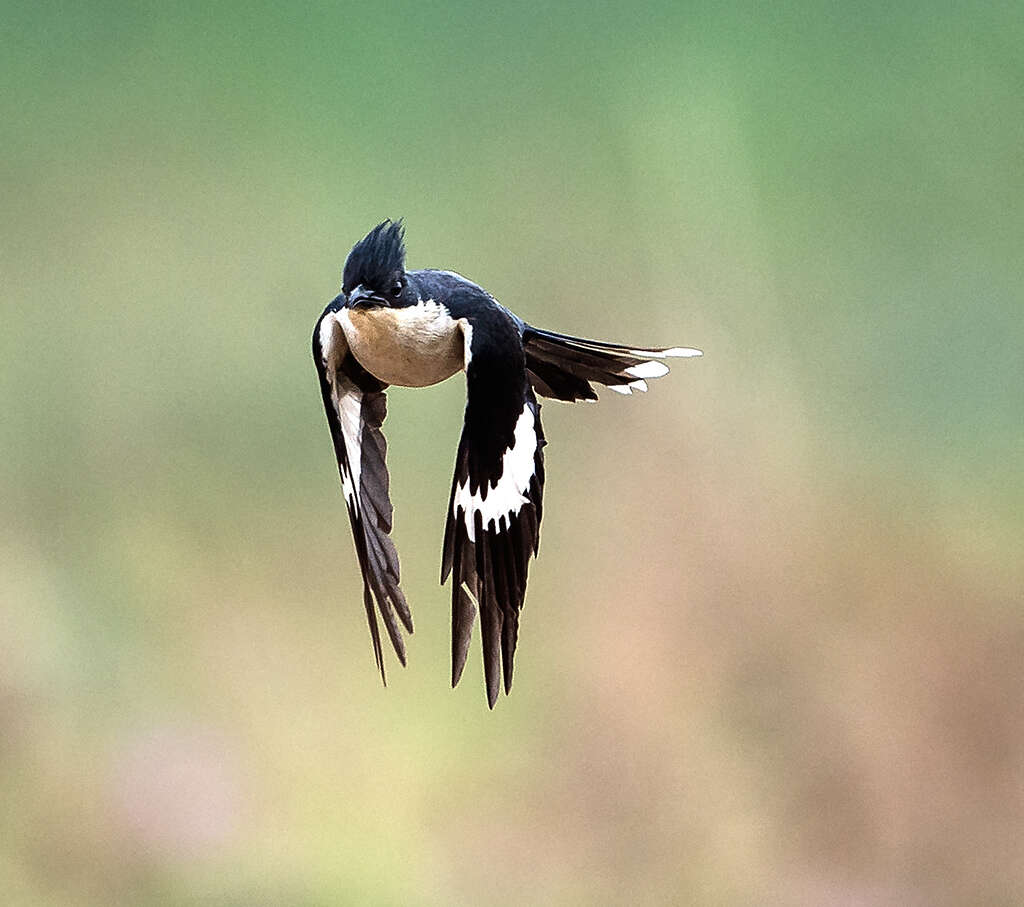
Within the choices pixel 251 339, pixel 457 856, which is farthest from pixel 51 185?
pixel 457 856

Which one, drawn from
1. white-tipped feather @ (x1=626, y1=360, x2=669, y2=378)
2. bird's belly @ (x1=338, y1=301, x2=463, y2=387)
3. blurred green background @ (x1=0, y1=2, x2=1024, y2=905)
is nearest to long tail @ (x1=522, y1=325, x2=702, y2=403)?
white-tipped feather @ (x1=626, y1=360, x2=669, y2=378)

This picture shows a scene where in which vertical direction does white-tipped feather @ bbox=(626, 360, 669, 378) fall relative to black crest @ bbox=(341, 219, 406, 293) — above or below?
below

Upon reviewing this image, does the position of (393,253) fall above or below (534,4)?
below

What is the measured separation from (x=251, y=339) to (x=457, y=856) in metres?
0.73

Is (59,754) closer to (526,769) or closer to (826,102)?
(526,769)

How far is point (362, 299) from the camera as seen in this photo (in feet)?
2.39

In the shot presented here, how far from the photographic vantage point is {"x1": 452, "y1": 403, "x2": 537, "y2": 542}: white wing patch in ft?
2.58

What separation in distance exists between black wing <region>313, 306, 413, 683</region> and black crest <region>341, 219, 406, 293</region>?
0.11 m

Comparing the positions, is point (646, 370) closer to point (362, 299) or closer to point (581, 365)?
point (581, 365)

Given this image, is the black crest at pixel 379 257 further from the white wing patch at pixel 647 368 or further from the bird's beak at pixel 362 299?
the white wing patch at pixel 647 368

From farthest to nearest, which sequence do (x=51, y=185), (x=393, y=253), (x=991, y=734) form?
(x=991, y=734) → (x=51, y=185) → (x=393, y=253)

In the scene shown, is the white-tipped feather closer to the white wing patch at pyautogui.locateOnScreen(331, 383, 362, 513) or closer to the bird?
the bird

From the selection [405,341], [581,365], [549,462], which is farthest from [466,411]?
[549,462]

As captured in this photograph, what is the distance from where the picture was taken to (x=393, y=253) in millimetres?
733
